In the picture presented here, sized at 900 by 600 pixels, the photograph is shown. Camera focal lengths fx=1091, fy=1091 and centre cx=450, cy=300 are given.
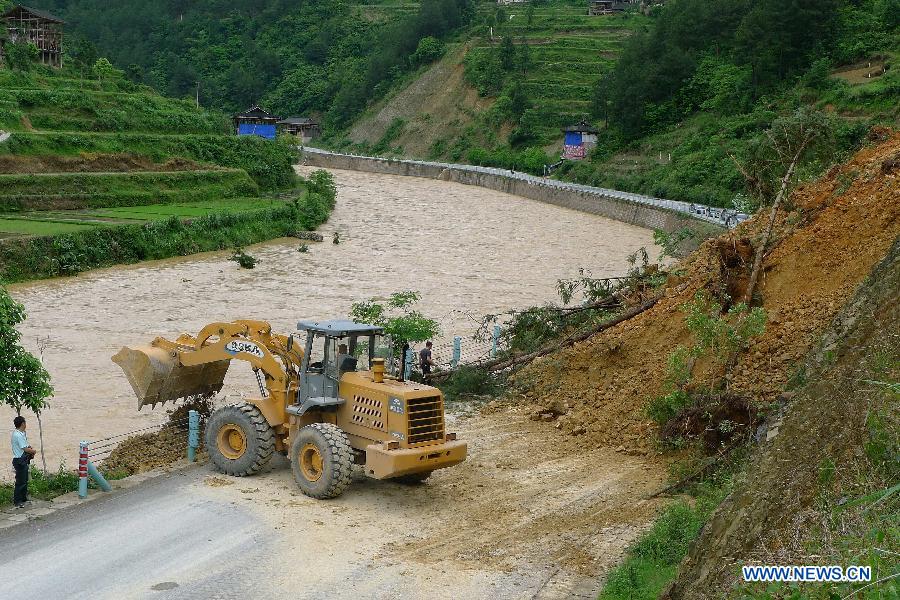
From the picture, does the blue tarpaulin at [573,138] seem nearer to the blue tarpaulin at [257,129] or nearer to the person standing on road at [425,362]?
the blue tarpaulin at [257,129]

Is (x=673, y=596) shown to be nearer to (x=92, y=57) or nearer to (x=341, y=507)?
(x=341, y=507)

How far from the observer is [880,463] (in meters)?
7.81

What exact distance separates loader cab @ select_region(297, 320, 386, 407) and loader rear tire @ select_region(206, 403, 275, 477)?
0.69m

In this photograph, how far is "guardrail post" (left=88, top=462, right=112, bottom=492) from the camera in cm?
1347

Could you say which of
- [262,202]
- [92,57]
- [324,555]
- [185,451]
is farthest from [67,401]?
[92,57]

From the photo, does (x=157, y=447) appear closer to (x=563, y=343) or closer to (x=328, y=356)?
(x=328, y=356)

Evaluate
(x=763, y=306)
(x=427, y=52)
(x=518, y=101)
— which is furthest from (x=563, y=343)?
(x=427, y=52)

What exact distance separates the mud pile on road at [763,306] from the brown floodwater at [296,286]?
276 inches

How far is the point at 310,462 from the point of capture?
45.2ft

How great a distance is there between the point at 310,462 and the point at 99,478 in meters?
2.59

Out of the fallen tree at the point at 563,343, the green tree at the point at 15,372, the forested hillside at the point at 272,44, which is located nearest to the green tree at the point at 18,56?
the forested hillside at the point at 272,44

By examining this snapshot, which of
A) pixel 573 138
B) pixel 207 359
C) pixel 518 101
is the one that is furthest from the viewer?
pixel 518 101

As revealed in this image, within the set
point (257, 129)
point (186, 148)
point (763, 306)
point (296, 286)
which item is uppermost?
point (257, 129)

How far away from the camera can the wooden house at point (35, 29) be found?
7662 centimetres
